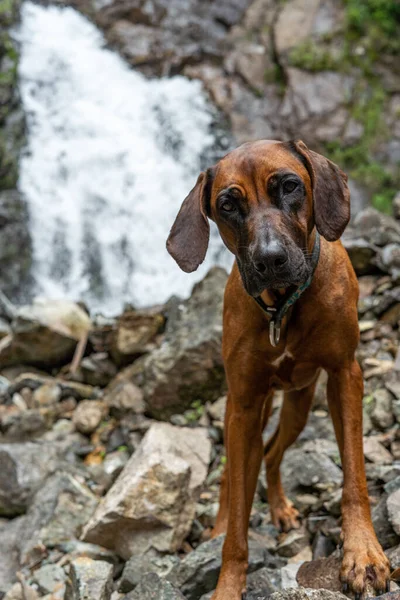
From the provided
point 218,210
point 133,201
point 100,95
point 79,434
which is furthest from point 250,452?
point 100,95

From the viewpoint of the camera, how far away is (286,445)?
15.1 feet

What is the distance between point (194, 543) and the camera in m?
4.80

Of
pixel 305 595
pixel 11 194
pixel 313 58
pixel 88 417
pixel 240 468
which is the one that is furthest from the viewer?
pixel 313 58

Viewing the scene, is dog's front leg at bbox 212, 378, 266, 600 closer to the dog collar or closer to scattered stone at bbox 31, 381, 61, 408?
the dog collar

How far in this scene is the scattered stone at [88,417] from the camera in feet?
23.9

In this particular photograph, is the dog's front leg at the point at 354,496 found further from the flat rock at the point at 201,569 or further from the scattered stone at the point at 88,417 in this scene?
the scattered stone at the point at 88,417

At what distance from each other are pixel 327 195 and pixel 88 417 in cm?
472

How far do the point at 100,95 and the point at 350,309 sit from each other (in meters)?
14.5

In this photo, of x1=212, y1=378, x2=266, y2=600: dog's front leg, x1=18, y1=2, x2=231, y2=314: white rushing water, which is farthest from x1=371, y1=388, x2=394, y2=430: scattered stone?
x1=18, y1=2, x2=231, y2=314: white rushing water

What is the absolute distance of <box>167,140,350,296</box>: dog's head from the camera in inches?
121

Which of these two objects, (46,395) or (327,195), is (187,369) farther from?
(327,195)

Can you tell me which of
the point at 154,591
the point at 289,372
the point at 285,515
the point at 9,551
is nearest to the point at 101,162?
the point at 9,551

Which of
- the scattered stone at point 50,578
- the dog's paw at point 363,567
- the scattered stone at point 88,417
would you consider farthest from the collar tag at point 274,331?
the scattered stone at point 88,417

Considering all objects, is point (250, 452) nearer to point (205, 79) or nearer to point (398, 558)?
point (398, 558)
